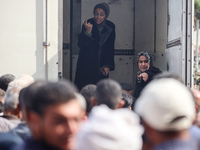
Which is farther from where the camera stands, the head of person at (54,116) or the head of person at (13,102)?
the head of person at (13,102)

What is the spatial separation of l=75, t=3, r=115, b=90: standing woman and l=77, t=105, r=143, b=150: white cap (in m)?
5.91

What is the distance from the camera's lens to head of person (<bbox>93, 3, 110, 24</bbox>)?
7750 mm

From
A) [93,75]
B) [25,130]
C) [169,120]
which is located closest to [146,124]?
[169,120]

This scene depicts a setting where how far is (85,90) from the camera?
11.3ft

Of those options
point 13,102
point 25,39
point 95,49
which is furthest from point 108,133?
point 95,49

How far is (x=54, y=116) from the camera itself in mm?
1778

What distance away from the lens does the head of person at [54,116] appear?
1770mm

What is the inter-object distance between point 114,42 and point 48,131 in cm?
637

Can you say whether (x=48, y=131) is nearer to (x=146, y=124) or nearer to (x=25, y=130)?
(x=146, y=124)

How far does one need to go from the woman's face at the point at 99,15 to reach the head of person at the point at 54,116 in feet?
19.7

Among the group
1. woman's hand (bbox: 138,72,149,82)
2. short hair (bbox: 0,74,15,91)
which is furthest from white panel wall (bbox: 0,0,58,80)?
woman's hand (bbox: 138,72,149,82)

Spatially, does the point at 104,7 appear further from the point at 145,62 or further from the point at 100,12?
the point at 145,62

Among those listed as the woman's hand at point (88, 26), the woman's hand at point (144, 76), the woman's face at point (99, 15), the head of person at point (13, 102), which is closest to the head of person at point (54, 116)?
the head of person at point (13, 102)

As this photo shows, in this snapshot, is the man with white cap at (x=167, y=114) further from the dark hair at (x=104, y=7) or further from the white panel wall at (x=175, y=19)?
the dark hair at (x=104, y=7)
